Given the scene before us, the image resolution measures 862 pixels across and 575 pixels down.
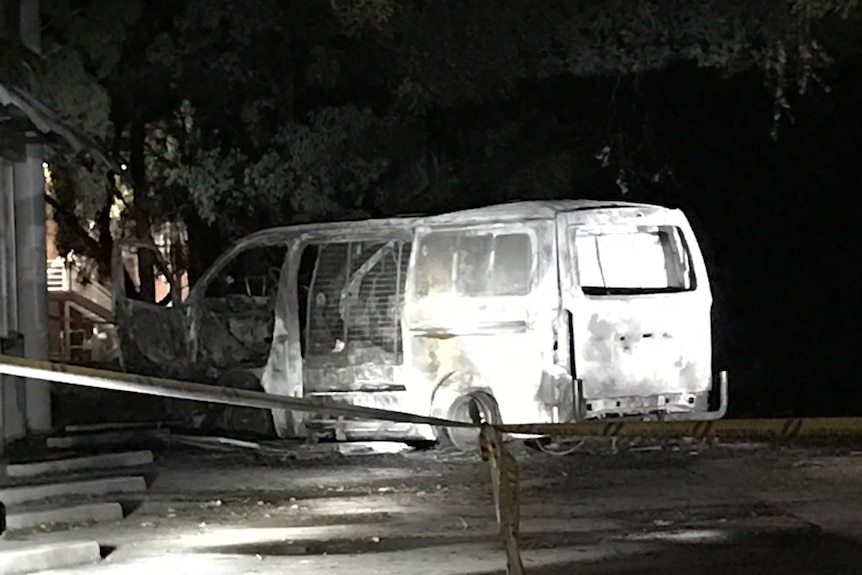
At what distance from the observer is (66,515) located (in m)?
9.40

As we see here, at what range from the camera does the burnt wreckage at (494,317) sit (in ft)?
38.8

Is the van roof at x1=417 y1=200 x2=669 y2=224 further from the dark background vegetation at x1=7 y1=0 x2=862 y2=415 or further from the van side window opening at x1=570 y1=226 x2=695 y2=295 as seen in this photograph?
the dark background vegetation at x1=7 y1=0 x2=862 y2=415

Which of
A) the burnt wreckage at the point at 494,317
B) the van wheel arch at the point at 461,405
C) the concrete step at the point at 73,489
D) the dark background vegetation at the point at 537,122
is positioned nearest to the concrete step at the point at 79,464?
the concrete step at the point at 73,489

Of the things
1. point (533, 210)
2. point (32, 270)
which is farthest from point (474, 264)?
point (32, 270)

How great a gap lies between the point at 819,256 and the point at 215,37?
857cm

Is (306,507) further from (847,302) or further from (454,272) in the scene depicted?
(847,302)

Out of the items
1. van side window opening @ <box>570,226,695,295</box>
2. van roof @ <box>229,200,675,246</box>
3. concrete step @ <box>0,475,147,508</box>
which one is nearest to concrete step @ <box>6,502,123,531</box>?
concrete step @ <box>0,475,147,508</box>

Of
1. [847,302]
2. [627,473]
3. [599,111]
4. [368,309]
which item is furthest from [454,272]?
[847,302]

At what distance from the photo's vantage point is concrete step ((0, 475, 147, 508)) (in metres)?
10.1

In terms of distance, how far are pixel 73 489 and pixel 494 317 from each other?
12.6 feet

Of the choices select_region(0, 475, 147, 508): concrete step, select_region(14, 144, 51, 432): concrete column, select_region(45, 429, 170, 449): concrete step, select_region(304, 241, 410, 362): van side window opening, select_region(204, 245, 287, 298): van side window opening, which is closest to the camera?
select_region(0, 475, 147, 508): concrete step

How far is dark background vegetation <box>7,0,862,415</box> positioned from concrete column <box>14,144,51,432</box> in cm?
130

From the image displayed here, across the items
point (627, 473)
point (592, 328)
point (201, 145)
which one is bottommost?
point (627, 473)

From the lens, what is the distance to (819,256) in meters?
19.3
